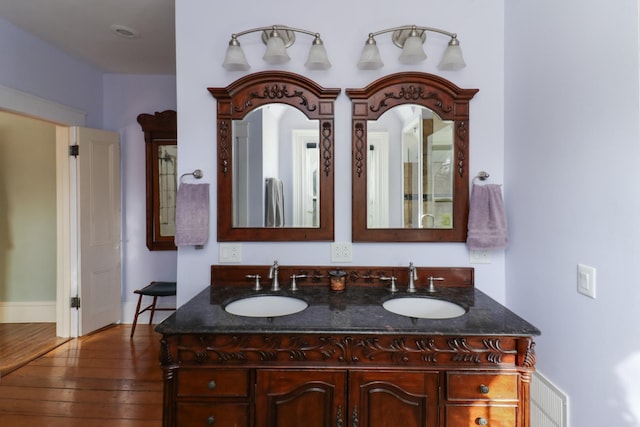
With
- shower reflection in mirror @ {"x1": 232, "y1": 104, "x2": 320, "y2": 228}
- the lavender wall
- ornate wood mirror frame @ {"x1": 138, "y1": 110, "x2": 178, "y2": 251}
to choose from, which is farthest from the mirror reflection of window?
shower reflection in mirror @ {"x1": 232, "y1": 104, "x2": 320, "y2": 228}

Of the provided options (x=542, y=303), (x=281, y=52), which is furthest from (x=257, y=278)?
(x=542, y=303)

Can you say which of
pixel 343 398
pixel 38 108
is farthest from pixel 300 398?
pixel 38 108

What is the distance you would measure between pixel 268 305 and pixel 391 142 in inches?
42.8

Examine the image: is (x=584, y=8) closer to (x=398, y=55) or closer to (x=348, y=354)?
(x=398, y=55)

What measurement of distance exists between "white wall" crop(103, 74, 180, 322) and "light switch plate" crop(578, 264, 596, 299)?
3255mm

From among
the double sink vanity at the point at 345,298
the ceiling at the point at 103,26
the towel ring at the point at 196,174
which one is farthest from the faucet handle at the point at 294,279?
the ceiling at the point at 103,26

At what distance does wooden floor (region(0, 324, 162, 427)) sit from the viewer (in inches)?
77.8

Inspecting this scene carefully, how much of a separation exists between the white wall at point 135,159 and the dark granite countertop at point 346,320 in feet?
7.01

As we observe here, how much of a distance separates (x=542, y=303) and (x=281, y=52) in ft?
5.69

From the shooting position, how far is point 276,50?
1697mm

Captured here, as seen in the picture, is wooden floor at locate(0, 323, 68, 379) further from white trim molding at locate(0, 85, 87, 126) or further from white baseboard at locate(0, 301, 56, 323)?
white trim molding at locate(0, 85, 87, 126)

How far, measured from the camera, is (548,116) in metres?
1.44

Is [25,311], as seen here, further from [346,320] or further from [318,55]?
[318,55]

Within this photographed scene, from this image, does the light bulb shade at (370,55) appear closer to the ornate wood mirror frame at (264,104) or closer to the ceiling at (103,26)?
the ornate wood mirror frame at (264,104)
